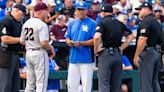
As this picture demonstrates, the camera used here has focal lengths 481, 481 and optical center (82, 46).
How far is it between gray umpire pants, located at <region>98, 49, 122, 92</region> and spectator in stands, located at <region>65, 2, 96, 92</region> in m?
0.46

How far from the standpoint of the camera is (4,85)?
29.5 ft

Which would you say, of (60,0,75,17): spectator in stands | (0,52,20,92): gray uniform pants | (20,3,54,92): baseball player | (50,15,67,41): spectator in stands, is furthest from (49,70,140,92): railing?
(60,0,75,17): spectator in stands

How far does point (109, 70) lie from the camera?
8.99 metres

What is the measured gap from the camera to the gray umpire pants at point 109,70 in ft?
29.4

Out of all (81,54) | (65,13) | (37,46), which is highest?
(65,13)

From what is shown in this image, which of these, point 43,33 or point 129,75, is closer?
point 43,33

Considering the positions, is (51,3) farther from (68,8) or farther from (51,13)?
(68,8)

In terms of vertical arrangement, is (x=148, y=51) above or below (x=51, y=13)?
below

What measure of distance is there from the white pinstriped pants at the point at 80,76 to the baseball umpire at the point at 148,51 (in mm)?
940

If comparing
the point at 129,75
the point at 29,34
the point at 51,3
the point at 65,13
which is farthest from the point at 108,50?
the point at 51,3

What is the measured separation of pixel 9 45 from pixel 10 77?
0.60 meters

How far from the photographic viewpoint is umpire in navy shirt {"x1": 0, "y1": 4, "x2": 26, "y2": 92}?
8891mm

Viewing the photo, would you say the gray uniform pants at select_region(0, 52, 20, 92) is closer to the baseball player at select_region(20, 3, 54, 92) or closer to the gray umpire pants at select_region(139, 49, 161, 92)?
the baseball player at select_region(20, 3, 54, 92)

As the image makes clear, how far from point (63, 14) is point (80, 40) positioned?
12.6ft
